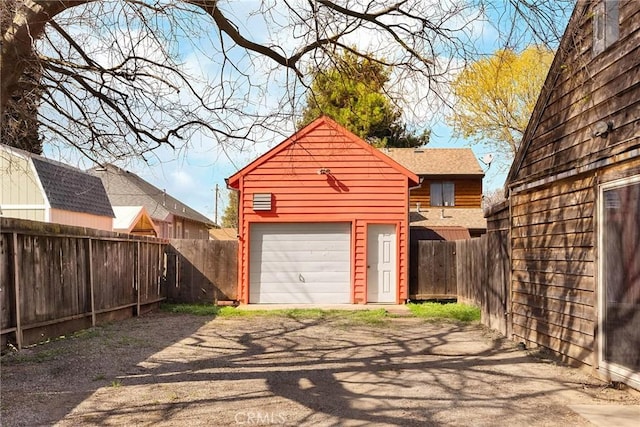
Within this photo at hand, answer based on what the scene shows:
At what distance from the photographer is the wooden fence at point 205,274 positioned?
48.5 feet

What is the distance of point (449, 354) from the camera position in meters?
7.69

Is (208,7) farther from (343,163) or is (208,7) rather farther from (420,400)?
(343,163)

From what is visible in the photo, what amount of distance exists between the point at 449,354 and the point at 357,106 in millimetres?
3533

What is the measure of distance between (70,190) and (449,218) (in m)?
13.5

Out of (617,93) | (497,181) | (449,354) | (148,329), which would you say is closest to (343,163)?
(148,329)

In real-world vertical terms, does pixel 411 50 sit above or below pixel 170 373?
above

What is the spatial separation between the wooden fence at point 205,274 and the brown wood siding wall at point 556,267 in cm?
794

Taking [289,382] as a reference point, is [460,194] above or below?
above

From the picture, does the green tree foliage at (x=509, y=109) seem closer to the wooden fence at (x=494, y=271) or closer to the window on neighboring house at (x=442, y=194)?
the window on neighboring house at (x=442, y=194)

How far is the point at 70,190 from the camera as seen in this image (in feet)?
55.9

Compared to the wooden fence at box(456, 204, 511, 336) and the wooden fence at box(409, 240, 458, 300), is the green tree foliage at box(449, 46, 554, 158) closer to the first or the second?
the wooden fence at box(409, 240, 458, 300)

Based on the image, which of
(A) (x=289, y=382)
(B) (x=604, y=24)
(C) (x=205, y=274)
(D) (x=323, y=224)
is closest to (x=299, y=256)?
(D) (x=323, y=224)

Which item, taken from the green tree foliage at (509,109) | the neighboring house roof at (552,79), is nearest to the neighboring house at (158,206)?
the green tree foliage at (509,109)
